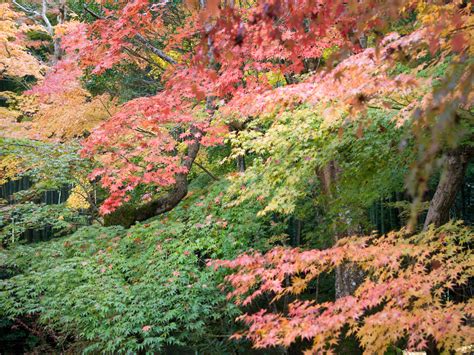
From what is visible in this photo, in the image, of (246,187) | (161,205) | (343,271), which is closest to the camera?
(246,187)

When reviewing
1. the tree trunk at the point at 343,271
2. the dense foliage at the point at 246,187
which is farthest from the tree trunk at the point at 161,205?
the tree trunk at the point at 343,271

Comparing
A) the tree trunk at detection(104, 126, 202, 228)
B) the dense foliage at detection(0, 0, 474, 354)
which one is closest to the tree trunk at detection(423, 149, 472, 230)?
the dense foliage at detection(0, 0, 474, 354)

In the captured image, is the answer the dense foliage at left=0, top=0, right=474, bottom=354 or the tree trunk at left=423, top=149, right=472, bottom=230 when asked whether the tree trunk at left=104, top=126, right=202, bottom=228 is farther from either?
the tree trunk at left=423, top=149, right=472, bottom=230

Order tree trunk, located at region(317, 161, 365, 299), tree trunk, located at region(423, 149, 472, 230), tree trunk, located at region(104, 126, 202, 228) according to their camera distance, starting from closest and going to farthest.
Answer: tree trunk, located at region(423, 149, 472, 230)
tree trunk, located at region(317, 161, 365, 299)
tree trunk, located at region(104, 126, 202, 228)

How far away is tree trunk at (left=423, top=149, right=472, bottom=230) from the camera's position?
176 inches

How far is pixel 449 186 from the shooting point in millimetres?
4660

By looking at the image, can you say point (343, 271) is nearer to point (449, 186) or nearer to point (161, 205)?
point (449, 186)

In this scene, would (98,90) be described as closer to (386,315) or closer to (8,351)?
(8,351)

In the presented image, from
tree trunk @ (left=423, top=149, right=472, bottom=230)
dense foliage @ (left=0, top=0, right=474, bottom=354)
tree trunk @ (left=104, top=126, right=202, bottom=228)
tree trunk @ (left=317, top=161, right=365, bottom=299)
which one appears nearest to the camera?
dense foliage @ (left=0, top=0, right=474, bottom=354)

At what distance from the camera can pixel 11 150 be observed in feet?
22.5

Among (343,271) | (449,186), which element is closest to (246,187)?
(449,186)

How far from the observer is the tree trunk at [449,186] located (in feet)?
14.7

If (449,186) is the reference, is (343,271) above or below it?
below

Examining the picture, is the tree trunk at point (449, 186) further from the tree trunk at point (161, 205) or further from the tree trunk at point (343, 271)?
the tree trunk at point (161, 205)
